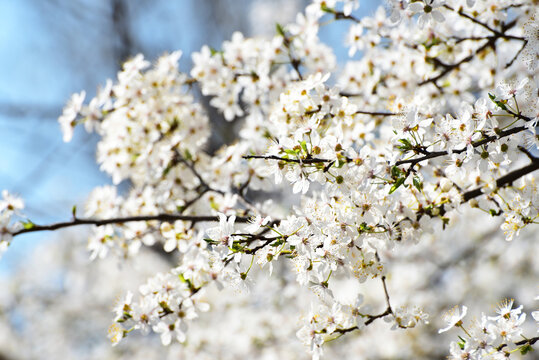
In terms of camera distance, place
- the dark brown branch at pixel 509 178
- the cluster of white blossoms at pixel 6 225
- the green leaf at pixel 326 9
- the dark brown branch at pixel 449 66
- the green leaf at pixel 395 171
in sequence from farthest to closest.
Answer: the green leaf at pixel 326 9
the dark brown branch at pixel 449 66
the cluster of white blossoms at pixel 6 225
the dark brown branch at pixel 509 178
the green leaf at pixel 395 171

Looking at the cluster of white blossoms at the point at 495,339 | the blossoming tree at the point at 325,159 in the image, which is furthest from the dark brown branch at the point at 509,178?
the cluster of white blossoms at the point at 495,339

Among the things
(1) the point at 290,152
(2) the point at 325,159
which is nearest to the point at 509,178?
(2) the point at 325,159

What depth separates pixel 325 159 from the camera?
1576 millimetres

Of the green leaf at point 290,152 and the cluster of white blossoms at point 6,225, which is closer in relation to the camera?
the green leaf at point 290,152

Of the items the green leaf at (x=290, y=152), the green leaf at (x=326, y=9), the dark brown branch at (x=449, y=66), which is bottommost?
the green leaf at (x=290, y=152)

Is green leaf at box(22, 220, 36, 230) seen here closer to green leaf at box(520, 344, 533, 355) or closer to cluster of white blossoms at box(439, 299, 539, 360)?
cluster of white blossoms at box(439, 299, 539, 360)

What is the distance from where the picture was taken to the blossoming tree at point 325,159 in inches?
62.9

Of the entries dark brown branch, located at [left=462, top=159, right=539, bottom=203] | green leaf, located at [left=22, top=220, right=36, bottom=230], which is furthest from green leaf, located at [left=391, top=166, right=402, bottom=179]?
green leaf, located at [left=22, top=220, right=36, bottom=230]

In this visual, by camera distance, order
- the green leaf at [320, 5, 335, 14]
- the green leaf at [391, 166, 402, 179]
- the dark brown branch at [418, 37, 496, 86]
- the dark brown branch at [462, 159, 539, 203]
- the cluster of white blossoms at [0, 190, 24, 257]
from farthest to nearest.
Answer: the green leaf at [320, 5, 335, 14] → the dark brown branch at [418, 37, 496, 86] → the cluster of white blossoms at [0, 190, 24, 257] → the dark brown branch at [462, 159, 539, 203] → the green leaf at [391, 166, 402, 179]

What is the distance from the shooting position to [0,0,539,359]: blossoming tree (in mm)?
1598

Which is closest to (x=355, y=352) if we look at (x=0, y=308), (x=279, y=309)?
(x=279, y=309)

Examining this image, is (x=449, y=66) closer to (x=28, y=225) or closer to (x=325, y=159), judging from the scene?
(x=325, y=159)

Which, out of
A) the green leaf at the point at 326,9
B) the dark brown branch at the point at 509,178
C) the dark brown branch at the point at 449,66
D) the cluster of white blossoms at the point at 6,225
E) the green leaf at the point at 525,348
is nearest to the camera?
the green leaf at the point at 525,348

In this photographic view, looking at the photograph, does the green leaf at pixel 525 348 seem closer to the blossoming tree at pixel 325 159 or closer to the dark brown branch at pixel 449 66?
the blossoming tree at pixel 325 159
